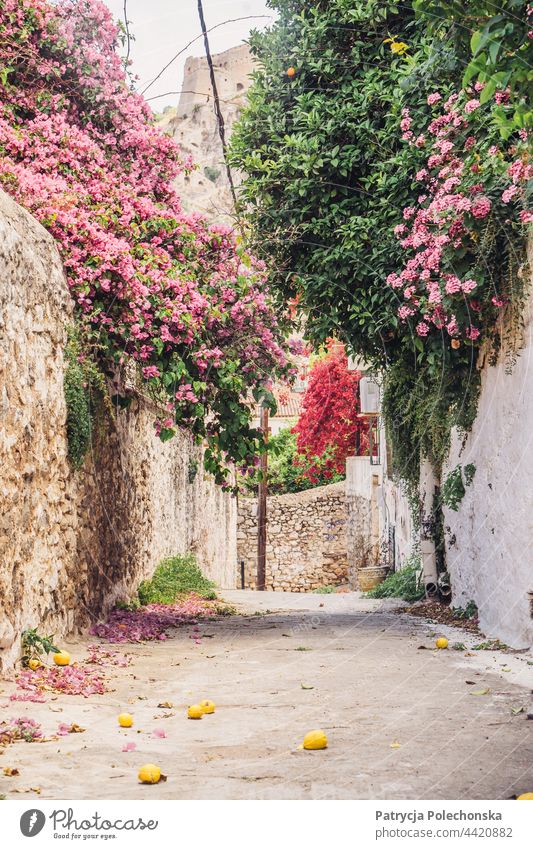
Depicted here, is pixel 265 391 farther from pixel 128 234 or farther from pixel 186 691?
pixel 186 691

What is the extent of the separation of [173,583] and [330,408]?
11.8 meters

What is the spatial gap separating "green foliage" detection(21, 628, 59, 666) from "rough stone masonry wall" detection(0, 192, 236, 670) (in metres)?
0.09

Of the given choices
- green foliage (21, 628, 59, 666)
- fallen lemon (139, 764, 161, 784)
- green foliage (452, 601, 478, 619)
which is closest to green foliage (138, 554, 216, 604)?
green foliage (452, 601, 478, 619)

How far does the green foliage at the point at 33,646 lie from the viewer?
17.4ft

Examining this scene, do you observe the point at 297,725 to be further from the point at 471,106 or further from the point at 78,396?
the point at 471,106

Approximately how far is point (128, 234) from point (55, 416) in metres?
2.03

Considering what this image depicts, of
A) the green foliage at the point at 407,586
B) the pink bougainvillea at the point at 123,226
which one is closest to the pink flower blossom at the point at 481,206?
the pink bougainvillea at the point at 123,226

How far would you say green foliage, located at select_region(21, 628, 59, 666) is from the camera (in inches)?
209

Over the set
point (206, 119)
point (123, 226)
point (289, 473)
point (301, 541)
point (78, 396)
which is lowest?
point (301, 541)

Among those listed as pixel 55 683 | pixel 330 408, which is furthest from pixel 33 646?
pixel 330 408

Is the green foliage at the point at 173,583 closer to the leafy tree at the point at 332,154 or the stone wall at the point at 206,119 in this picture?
the leafy tree at the point at 332,154

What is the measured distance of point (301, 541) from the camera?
23750mm

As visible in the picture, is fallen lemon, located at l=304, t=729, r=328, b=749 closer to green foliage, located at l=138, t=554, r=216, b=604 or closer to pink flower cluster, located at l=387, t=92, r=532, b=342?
pink flower cluster, located at l=387, t=92, r=532, b=342

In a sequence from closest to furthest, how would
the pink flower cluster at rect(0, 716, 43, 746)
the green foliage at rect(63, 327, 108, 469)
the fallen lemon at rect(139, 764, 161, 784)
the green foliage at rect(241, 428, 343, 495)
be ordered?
the fallen lemon at rect(139, 764, 161, 784) → the pink flower cluster at rect(0, 716, 43, 746) → the green foliage at rect(63, 327, 108, 469) → the green foliage at rect(241, 428, 343, 495)
